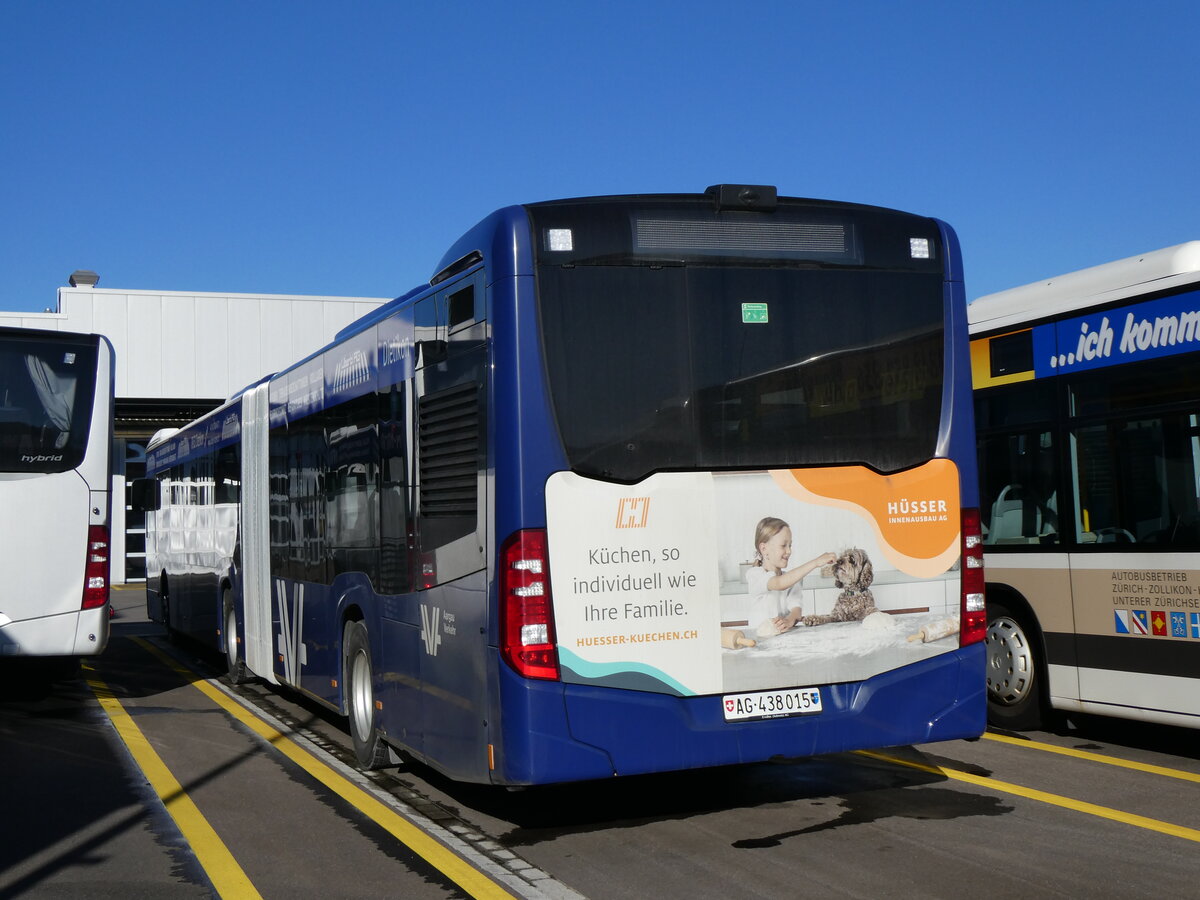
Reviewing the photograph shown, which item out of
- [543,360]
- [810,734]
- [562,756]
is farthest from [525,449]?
[810,734]

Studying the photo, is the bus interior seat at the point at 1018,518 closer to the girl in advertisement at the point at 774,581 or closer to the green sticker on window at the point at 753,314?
the girl in advertisement at the point at 774,581

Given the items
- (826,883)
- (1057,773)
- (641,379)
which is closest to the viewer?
(826,883)

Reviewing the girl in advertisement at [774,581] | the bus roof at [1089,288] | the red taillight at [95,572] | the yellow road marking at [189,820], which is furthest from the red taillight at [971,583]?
the red taillight at [95,572]

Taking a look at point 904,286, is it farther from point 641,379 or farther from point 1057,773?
point 1057,773

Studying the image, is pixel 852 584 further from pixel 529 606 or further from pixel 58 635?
pixel 58 635

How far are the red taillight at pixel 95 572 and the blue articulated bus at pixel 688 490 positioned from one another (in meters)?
5.40

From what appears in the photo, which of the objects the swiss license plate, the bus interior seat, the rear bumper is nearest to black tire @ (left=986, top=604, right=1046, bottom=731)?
the bus interior seat

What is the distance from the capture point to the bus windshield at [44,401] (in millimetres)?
11266

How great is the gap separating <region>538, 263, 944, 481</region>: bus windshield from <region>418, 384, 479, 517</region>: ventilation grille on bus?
23.0 inches

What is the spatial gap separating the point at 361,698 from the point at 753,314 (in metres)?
3.97

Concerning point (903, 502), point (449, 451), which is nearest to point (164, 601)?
point (449, 451)

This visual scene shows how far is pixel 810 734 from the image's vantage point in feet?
20.4

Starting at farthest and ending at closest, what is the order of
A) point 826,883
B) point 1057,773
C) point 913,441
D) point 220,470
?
point 220,470, point 1057,773, point 913,441, point 826,883

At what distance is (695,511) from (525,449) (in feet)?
2.84
